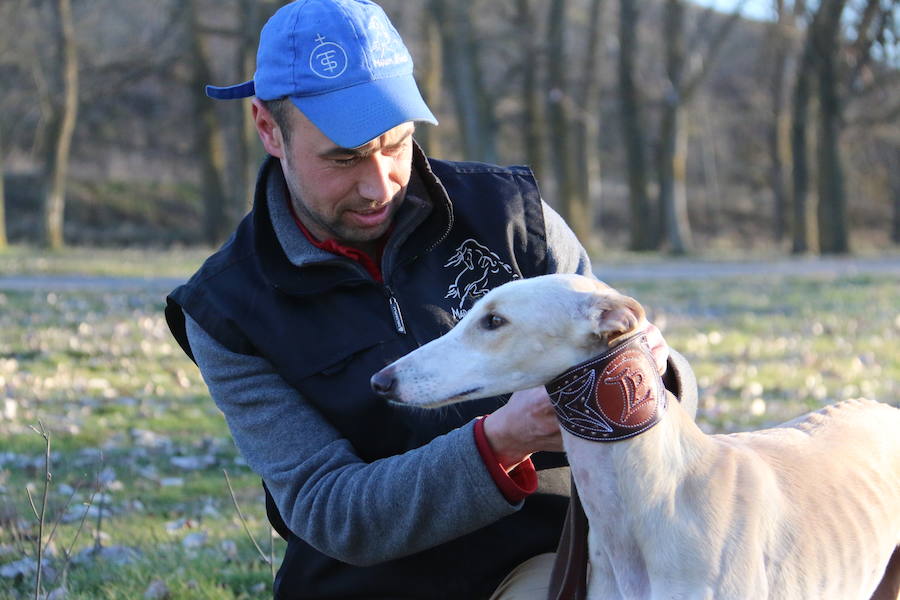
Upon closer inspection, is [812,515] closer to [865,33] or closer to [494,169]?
[494,169]

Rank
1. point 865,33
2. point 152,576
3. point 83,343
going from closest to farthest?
point 152,576, point 83,343, point 865,33

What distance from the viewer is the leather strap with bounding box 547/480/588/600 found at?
294 cm

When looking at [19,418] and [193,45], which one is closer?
[19,418]

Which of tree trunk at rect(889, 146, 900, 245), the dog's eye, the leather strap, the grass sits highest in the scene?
the dog's eye

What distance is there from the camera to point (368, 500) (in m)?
2.96

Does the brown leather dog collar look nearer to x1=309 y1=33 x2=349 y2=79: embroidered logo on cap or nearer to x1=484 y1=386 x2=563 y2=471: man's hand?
x1=484 y1=386 x2=563 y2=471: man's hand

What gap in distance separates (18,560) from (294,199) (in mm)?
2174

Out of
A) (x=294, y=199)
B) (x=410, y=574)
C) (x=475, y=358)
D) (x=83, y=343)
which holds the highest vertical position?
(x=294, y=199)

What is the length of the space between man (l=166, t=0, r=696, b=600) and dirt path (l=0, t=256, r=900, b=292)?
12902 millimetres

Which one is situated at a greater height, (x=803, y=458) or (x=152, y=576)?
(x=803, y=458)

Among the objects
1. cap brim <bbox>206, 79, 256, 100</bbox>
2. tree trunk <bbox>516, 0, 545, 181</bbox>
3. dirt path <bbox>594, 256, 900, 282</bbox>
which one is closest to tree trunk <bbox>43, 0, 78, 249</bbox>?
tree trunk <bbox>516, 0, 545, 181</bbox>

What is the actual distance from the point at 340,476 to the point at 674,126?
25886 mm

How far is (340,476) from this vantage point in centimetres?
305

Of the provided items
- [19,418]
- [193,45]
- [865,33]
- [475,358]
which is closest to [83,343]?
[19,418]
